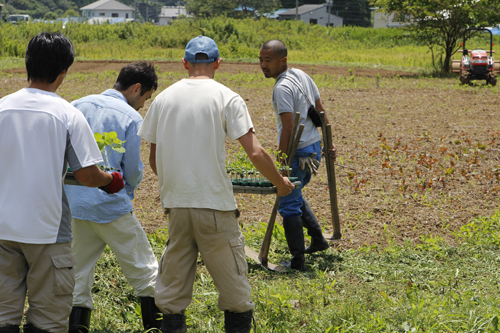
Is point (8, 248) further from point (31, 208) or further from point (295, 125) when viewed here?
point (295, 125)

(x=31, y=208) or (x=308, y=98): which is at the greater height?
(x=308, y=98)

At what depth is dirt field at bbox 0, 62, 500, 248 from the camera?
566 centimetres

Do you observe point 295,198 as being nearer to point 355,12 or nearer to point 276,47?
point 276,47

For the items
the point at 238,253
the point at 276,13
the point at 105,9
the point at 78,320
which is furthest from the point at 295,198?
the point at 105,9

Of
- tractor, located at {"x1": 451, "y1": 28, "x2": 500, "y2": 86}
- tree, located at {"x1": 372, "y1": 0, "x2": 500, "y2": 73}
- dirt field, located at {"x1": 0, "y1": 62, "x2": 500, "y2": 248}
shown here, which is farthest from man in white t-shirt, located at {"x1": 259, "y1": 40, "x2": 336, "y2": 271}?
tree, located at {"x1": 372, "y1": 0, "x2": 500, "y2": 73}

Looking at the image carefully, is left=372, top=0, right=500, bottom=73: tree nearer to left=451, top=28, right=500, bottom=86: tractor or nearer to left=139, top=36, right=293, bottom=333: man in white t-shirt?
left=451, top=28, right=500, bottom=86: tractor

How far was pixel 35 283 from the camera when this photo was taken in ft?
7.89

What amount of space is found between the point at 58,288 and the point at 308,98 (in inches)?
107

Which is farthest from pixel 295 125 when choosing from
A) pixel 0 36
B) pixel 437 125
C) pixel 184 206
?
pixel 0 36

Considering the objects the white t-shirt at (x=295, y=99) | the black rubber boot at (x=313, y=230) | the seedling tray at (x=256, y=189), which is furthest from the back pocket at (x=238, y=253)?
the black rubber boot at (x=313, y=230)

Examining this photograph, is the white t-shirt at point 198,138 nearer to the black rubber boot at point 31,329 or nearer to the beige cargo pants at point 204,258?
the beige cargo pants at point 204,258

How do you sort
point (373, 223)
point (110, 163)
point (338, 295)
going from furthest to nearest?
point (373, 223) < point (338, 295) < point (110, 163)

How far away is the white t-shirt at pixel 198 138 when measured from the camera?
8.95ft

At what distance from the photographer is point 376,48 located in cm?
3638
